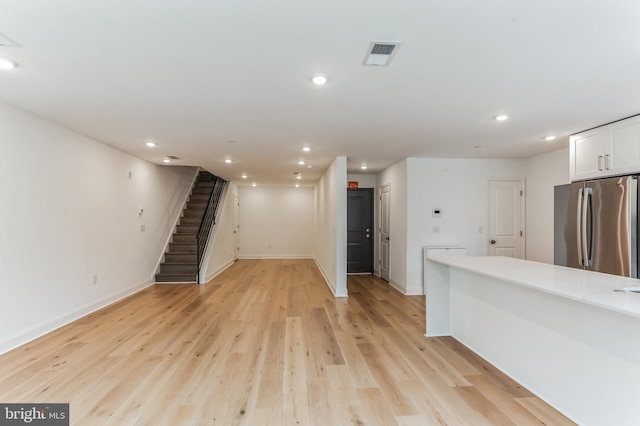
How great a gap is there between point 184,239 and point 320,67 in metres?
6.31

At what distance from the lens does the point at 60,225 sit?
383 centimetres

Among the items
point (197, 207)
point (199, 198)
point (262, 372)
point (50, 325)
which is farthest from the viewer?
point (199, 198)

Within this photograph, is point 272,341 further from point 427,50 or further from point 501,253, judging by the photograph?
point 501,253

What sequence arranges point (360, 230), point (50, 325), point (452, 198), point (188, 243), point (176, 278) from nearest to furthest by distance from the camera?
point (50, 325)
point (452, 198)
point (176, 278)
point (188, 243)
point (360, 230)

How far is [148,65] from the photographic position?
2.24 meters

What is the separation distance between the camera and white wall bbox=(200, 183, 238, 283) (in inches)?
270

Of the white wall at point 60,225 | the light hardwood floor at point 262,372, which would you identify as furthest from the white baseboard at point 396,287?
the white wall at point 60,225

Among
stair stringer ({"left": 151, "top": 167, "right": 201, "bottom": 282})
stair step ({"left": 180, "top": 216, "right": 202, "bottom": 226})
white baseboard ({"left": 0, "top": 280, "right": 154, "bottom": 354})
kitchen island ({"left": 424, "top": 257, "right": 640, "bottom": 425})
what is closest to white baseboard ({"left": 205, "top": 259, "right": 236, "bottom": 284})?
stair stringer ({"left": 151, "top": 167, "right": 201, "bottom": 282})

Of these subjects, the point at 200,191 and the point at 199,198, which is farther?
the point at 200,191

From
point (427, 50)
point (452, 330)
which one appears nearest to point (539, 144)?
point (452, 330)

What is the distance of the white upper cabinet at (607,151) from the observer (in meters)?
3.31

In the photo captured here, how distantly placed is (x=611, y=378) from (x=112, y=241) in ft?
19.7

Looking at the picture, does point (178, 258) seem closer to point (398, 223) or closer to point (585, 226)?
point (398, 223)

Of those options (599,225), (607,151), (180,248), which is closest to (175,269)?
(180,248)
